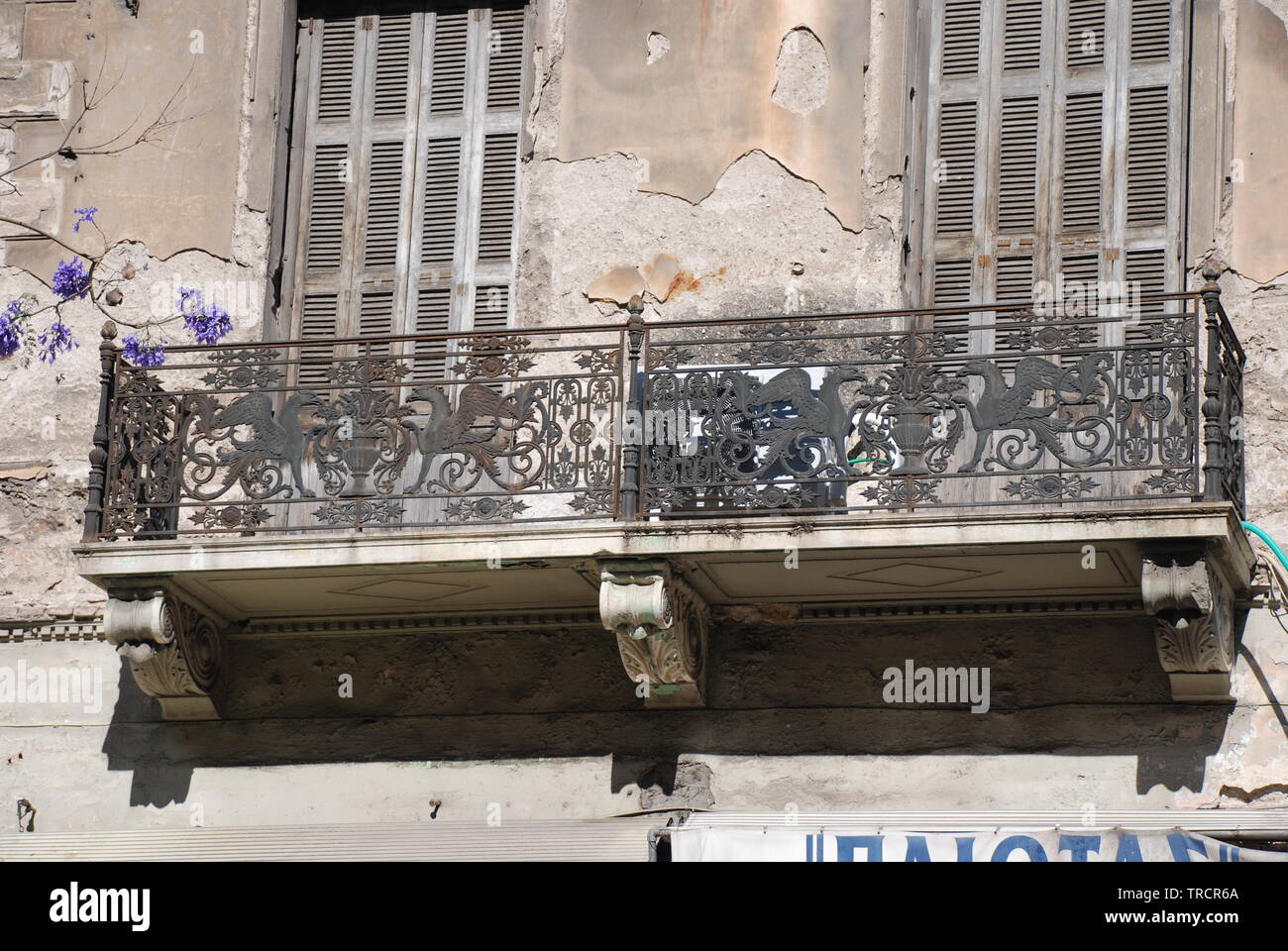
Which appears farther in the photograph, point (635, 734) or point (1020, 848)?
point (635, 734)

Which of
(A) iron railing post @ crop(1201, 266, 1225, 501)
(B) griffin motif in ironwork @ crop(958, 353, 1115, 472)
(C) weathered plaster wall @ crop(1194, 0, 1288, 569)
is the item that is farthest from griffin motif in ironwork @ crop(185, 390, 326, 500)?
(C) weathered plaster wall @ crop(1194, 0, 1288, 569)

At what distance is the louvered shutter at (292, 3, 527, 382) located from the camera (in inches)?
415

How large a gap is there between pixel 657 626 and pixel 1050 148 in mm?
2826

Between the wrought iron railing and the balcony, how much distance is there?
16 millimetres

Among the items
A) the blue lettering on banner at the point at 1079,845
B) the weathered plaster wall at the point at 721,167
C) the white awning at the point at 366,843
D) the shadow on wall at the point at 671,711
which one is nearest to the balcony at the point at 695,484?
the shadow on wall at the point at 671,711

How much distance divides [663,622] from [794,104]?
2539mm

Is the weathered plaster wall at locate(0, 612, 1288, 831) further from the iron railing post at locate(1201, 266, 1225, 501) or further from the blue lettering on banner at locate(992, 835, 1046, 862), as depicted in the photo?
the iron railing post at locate(1201, 266, 1225, 501)

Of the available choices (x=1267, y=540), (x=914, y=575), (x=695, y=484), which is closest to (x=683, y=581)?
(x=695, y=484)

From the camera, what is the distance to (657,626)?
9148 mm

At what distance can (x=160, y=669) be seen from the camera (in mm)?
9727

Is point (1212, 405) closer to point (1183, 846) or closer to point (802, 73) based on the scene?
point (1183, 846)

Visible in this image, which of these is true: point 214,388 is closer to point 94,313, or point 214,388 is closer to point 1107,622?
point 94,313

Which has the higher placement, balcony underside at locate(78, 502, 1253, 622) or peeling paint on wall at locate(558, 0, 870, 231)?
peeling paint on wall at locate(558, 0, 870, 231)

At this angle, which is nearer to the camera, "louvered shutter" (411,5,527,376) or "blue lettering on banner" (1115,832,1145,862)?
"blue lettering on banner" (1115,832,1145,862)
